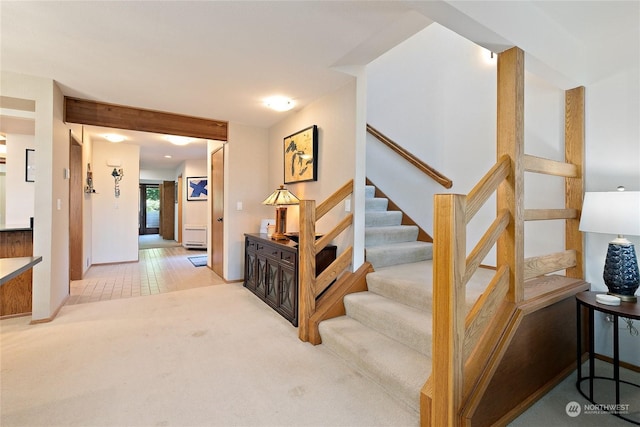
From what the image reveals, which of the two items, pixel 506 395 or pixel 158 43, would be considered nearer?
pixel 506 395

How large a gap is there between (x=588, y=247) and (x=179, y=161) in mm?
8681

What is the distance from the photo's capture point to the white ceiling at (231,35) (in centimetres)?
189

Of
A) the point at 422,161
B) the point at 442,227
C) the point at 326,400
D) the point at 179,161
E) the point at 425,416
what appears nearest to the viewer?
the point at 442,227

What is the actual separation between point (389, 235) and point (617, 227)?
1.96m

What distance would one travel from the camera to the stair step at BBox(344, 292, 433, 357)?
6.61ft

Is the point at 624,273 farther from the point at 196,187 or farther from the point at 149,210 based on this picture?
the point at 149,210

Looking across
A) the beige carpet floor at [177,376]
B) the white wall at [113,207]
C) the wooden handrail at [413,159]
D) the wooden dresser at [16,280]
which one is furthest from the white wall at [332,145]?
the white wall at [113,207]

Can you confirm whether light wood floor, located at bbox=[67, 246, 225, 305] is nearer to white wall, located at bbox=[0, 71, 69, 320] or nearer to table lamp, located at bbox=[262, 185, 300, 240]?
white wall, located at bbox=[0, 71, 69, 320]

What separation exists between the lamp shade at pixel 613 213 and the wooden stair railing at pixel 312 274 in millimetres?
1763

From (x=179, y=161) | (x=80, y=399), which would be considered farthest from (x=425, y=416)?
(x=179, y=161)

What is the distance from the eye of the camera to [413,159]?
3.77m

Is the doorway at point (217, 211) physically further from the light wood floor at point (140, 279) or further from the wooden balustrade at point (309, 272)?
the wooden balustrade at point (309, 272)

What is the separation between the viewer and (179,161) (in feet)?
27.2

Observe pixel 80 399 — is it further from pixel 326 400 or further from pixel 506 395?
pixel 506 395
